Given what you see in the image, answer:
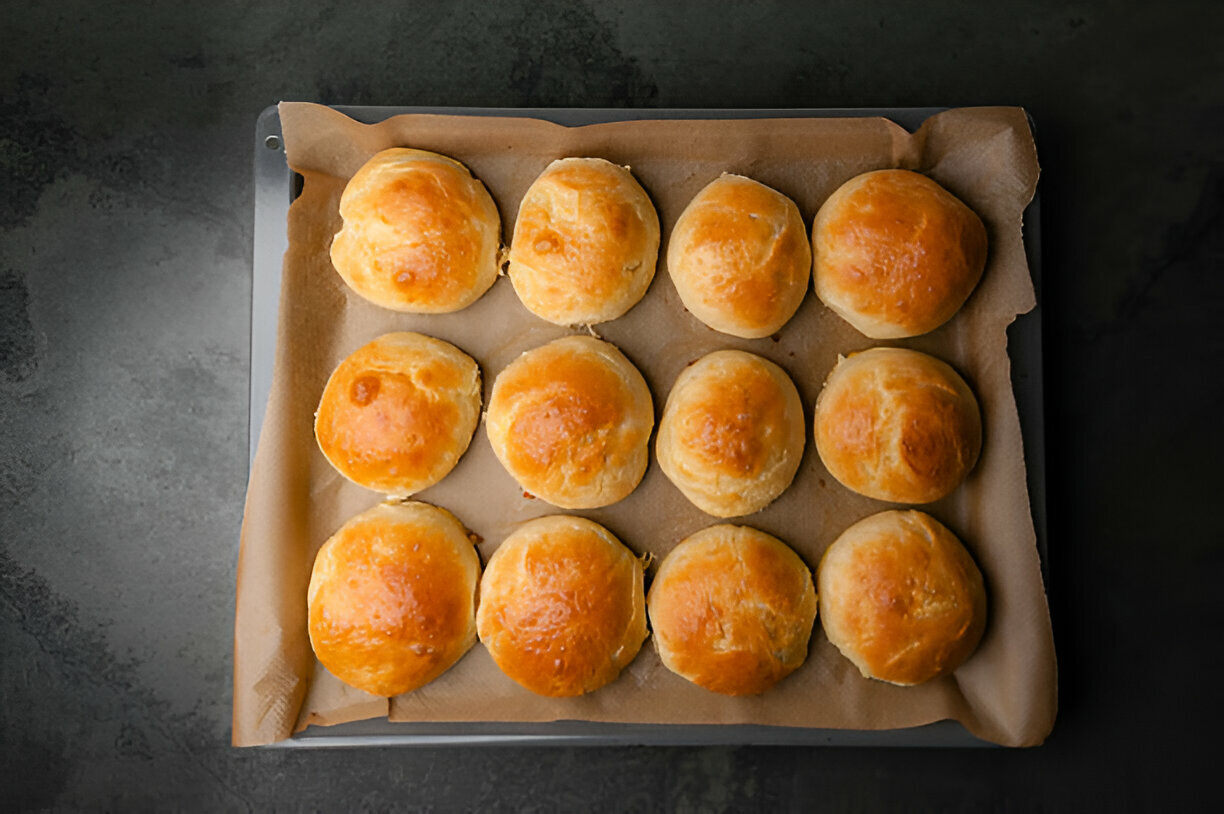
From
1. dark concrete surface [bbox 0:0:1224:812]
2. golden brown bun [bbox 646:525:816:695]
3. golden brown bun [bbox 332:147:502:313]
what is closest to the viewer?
golden brown bun [bbox 646:525:816:695]

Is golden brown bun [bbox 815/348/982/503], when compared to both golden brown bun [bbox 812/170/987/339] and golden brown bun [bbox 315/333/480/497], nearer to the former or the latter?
golden brown bun [bbox 812/170/987/339]

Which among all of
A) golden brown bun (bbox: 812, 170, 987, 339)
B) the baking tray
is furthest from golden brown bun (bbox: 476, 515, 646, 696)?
golden brown bun (bbox: 812, 170, 987, 339)

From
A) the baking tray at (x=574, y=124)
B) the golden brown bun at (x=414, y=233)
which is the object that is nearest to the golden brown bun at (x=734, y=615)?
the baking tray at (x=574, y=124)

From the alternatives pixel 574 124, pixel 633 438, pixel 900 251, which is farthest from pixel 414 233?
pixel 900 251

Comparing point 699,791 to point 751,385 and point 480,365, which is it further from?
point 480,365

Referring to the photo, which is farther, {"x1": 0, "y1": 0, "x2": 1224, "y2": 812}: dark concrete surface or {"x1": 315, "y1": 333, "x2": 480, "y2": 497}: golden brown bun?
{"x1": 0, "y1": 0, "x2": 1224, "y2": 812}: dark concrete surface

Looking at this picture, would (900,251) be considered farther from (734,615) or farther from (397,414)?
(397,414)
